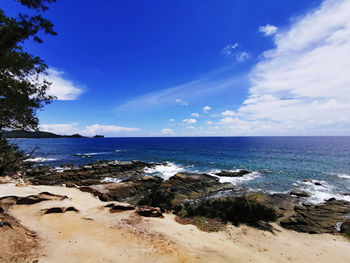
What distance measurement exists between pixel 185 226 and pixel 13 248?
8.37 meters

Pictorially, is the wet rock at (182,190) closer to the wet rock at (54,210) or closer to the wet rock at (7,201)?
the wet rock at (54,210)

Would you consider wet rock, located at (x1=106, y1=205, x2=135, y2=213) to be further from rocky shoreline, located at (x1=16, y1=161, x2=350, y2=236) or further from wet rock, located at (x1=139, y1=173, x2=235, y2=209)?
wet rock, located at (x1=139, y1=173, x2=235, y2=209)

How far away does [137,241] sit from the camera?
7.41 meters

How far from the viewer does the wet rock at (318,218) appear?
12078 mm

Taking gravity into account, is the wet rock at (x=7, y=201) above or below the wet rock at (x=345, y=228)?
above

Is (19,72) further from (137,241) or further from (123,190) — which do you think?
(123,190)

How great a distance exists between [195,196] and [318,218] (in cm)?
1210

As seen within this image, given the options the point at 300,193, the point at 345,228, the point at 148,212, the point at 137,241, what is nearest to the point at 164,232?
the point at 137,241

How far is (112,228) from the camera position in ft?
27.8

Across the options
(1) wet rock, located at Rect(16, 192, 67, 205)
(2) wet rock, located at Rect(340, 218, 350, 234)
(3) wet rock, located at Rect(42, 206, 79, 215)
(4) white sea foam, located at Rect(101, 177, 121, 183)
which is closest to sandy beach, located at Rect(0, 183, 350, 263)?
(3) wet rock, located at Rect(42, 206, 79, 215)

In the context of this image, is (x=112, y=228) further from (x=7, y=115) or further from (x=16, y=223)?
(x=7, y=115)

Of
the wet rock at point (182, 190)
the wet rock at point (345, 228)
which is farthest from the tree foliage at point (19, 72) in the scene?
the wet rock at point (345, 228)

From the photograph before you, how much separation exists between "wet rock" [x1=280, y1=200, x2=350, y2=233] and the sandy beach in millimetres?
802

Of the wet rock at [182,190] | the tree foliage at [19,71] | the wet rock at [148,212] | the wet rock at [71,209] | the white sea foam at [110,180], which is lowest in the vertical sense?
the white sea foam at [110,180]
